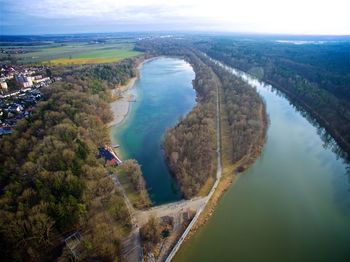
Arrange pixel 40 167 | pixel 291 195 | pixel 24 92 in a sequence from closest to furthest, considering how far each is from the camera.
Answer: pixel 40 167, pixel 291 195, pixel 24 92

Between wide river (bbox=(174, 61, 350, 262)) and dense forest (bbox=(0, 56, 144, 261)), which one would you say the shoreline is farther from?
wide river (bbox=(174, 61, 350, 262))

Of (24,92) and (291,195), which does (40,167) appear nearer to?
(291,195)

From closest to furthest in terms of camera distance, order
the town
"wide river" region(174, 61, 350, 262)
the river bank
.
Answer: "wide river" region(174, 61, 350, 262) < the river bank < the town

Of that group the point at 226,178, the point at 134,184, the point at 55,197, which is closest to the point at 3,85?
the point at 134,184

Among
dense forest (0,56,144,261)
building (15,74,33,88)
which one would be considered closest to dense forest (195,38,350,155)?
dense forest (0,56,144,261)

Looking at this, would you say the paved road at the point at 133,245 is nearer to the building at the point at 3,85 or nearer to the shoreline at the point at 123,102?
the shoreline at the point at 123,102

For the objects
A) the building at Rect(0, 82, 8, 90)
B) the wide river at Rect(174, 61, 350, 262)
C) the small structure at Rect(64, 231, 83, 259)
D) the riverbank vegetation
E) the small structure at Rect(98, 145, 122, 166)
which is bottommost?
the wide river at Rect(174, 61, 350, 262)

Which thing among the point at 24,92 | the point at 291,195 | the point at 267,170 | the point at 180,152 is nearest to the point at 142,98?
the point at 24,92
